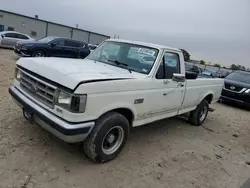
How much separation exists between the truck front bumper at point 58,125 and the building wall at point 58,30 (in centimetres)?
4122

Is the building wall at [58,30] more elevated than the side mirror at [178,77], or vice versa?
the side mirror at [178,77]

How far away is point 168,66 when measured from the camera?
5.14m

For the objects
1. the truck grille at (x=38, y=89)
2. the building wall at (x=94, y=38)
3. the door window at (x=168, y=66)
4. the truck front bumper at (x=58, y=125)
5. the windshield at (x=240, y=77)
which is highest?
the door window at (x=168, y=66)

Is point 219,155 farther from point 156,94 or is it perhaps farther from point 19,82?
point 19,82

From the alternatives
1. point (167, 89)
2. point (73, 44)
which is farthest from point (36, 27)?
point (167, 89)

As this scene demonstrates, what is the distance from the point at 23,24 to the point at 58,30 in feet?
20.0

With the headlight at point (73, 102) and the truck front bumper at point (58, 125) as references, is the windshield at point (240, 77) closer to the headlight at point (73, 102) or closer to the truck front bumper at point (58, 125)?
the truck front bumper at point (58, 125)

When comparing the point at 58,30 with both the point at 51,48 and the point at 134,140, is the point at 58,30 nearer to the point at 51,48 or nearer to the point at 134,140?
the point at 51,48

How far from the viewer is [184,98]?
571 centimetres

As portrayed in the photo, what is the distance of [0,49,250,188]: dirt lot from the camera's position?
3.51m

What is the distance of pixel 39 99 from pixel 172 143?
9.57 feet

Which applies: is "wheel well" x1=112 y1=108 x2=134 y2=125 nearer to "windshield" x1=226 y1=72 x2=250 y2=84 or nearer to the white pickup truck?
the white pickup truck

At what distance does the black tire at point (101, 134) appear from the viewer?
12.1 ft

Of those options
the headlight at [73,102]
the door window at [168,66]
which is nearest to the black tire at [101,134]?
the headlight at [73,102]
